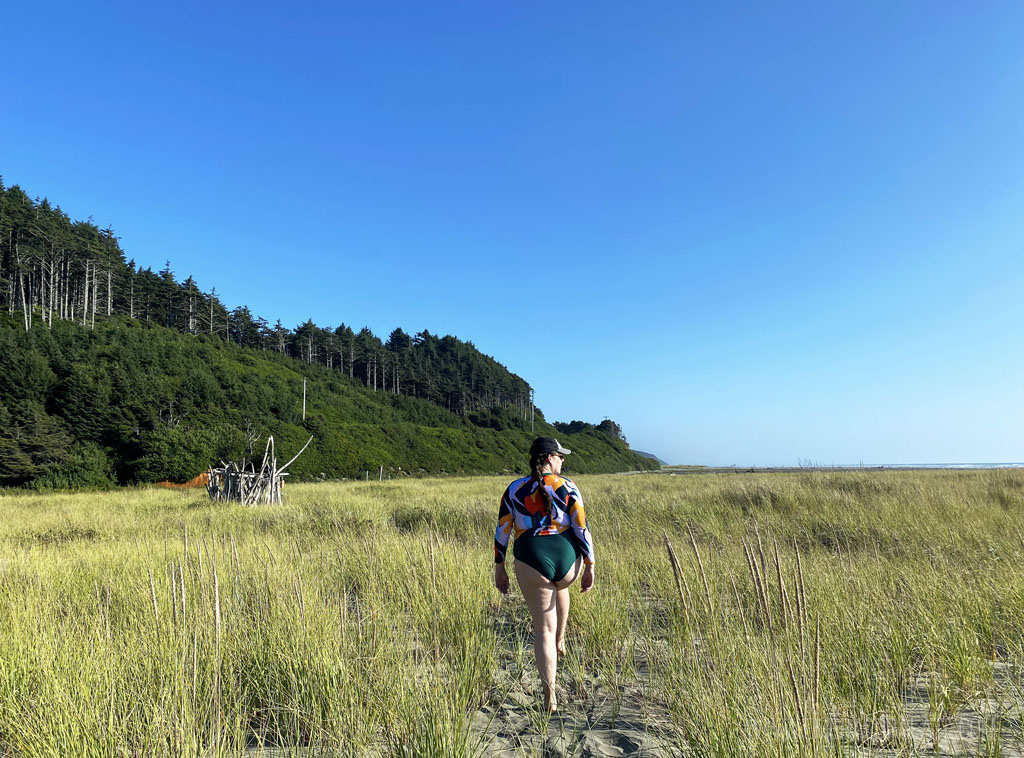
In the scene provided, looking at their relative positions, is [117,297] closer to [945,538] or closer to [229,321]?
[229,321]

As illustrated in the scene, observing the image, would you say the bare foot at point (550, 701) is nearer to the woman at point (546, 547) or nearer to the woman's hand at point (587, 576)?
the woman at point (546, 547)

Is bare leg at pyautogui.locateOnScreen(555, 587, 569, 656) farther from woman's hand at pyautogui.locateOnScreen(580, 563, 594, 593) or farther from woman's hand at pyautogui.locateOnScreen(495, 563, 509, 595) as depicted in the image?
woman's hand at pyautogui.locateOnScreen(495, 563, 509, 595)

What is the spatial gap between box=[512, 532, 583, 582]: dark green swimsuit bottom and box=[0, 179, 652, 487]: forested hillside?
31.6 m

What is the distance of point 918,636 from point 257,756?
405 cm

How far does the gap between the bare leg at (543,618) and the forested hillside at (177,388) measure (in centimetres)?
3160

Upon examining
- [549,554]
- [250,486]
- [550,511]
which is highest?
[550,511]

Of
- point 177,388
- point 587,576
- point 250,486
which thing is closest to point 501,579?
point 587,576

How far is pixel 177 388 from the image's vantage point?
112 ft

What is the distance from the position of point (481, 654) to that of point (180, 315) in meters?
75.0

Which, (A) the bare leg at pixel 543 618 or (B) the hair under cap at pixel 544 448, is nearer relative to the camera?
(A) the bare leg at pixel 543 618

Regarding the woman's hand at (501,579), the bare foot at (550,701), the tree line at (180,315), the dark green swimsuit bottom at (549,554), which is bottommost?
the bare foot at (550,701)

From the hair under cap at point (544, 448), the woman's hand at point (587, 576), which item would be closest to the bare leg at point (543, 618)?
the woman's hand at point (587, 576)

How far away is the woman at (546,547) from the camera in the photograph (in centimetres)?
287

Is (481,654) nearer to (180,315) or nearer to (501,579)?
(501,579)
